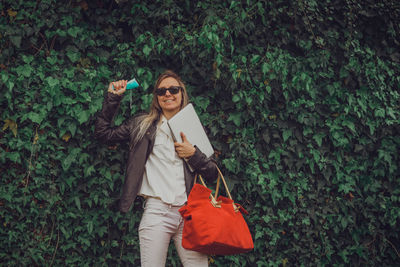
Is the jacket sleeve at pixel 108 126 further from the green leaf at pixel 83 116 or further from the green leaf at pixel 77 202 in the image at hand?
the green leaf at pixel 77 202

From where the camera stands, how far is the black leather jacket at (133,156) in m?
2.53

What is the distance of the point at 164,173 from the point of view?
2.56 m

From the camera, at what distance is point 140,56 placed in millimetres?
3270

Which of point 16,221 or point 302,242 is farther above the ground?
point 16,221

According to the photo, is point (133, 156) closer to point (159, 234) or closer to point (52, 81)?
point (159, 234)

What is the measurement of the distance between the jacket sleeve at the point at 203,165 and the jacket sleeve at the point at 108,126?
23.7 inches

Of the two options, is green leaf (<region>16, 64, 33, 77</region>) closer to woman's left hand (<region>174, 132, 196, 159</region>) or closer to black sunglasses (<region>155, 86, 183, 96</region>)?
black sunglasses (<region>155, 86, 183, 96</region>)

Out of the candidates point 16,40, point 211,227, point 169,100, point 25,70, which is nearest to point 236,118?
point 169,100

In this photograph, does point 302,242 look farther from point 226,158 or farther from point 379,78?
point 379,78

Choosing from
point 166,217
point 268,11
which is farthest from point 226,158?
point 268,11

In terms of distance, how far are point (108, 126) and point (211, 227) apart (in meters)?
1.14

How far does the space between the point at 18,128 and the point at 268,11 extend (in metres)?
2.67

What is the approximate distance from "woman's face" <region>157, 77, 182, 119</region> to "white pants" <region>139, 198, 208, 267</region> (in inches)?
28.9

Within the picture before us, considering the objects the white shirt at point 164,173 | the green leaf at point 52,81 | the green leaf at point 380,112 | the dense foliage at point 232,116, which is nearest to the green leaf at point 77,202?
the dense foliage at point 232,116
